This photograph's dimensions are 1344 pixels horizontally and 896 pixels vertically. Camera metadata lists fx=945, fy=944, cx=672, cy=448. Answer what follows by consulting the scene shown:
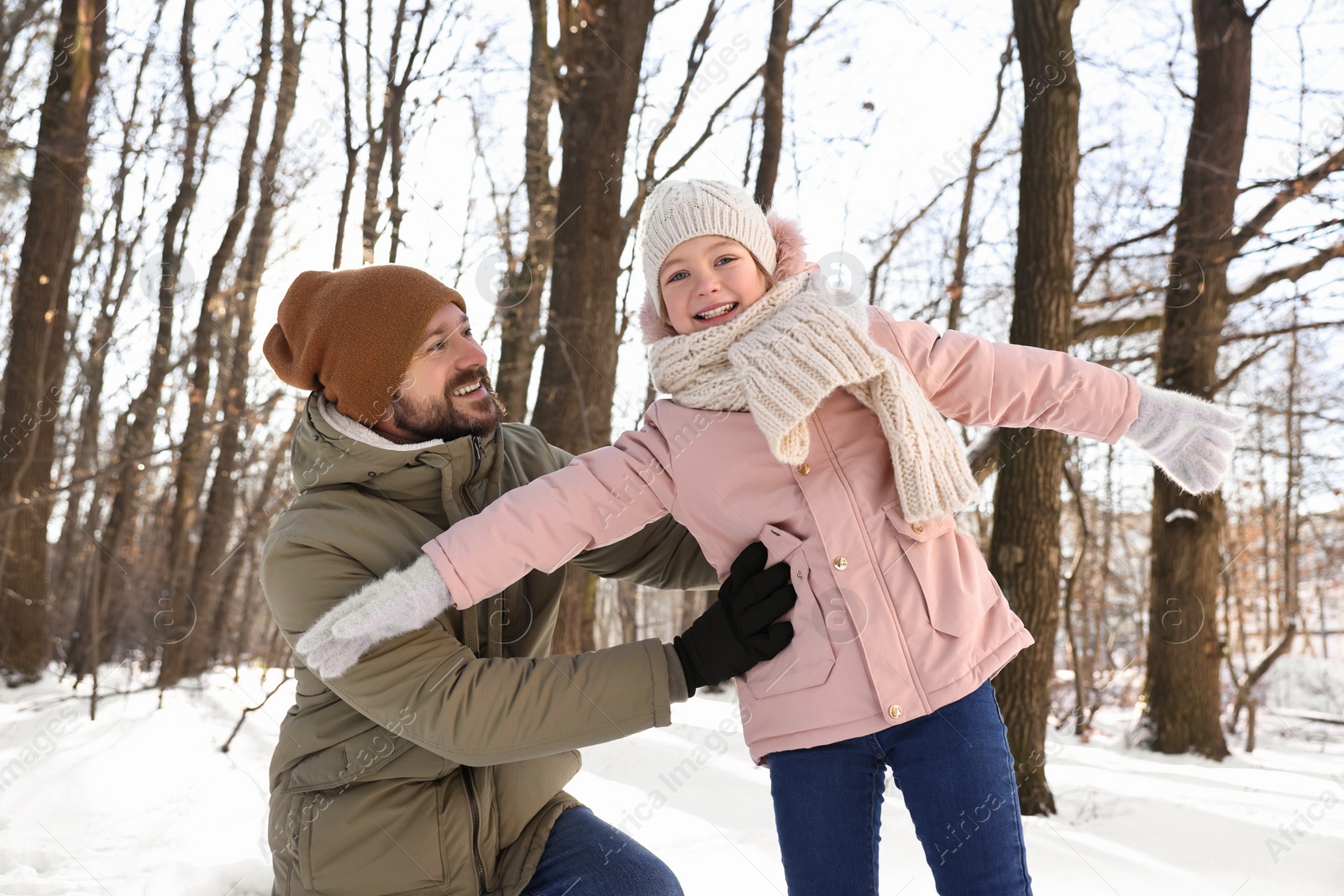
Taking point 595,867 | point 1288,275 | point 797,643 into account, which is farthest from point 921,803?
point 1288,275

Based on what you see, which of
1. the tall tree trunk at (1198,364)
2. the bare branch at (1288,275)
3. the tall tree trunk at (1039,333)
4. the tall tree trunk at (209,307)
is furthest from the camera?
the tall tree trunk at (209,307)

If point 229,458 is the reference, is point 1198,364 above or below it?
above

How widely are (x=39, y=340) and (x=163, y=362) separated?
6.97ft

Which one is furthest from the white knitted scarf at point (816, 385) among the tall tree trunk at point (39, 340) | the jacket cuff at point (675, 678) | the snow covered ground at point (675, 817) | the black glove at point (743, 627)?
the tall tree trunk at point (39, 340)

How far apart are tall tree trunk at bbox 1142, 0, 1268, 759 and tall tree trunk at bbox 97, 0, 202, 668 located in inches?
371

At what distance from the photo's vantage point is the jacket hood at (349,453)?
7.04ft

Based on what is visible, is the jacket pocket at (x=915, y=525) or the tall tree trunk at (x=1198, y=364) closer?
→ the jacket pocket at (x=915, y=525)

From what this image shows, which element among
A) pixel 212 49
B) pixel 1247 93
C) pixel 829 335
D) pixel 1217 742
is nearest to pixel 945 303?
pixel 1247 93

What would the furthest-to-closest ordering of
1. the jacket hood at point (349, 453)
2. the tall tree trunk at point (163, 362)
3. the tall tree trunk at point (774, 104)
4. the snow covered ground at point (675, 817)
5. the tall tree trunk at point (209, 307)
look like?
the tall tree trunk at point (209, 307) < the tall tree trunk at point (163, 362) < the tall tree trunk at point (774, 104) < the snow covered ground at point (675, 817) < the jacket hood at point (349, 453)

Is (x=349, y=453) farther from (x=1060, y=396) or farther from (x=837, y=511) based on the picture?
(x=1060, y=396)

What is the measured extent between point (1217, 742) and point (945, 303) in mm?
6667

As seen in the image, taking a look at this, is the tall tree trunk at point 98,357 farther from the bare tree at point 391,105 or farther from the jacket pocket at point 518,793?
the jacket pocket at point 518,793

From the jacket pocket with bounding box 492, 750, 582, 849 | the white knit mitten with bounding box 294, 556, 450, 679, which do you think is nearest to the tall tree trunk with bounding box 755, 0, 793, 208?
the jacket pocket with bounding box 492, 750, 582, 849

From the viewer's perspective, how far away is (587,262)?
5.49 metres
